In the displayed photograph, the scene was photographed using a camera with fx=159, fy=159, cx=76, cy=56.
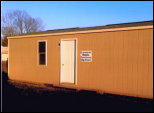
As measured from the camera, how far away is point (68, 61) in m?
7.63

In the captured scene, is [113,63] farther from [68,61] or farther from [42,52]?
[42,52]

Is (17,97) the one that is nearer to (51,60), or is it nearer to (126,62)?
(51,60)

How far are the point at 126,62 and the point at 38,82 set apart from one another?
15.8 ft

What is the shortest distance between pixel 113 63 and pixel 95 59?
81 centimetres

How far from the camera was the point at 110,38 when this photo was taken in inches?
256

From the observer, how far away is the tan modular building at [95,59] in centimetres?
589

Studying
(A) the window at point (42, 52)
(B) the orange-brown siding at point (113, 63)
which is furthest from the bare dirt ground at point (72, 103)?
(A) the window at point (42, 52)

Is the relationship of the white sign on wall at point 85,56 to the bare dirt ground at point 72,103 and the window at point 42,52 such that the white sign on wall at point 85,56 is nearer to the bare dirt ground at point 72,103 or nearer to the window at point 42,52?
the bare dirt ground at point 72,103

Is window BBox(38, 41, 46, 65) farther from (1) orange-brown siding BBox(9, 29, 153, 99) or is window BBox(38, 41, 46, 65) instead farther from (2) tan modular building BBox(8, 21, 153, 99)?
(1) orange-brown siding BBox(9, 29, 153, 99)

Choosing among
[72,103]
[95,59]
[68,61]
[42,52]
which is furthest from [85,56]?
[42,52]

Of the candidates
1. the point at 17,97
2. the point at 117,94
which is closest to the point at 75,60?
the point at 117,94

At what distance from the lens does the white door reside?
750 cm

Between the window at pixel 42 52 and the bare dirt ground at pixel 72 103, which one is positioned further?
the window at pixel 42 52

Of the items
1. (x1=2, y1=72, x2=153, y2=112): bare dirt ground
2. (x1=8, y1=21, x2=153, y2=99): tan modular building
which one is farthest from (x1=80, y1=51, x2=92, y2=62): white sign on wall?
(x1=2, y1=72, x2=153, y2=112): bare dirt ground
